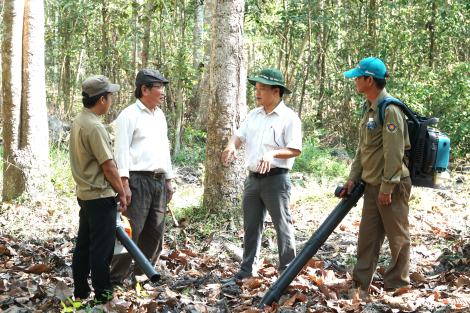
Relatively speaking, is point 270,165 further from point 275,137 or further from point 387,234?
point 387,234

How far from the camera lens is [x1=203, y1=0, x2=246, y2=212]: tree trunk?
5895 mm

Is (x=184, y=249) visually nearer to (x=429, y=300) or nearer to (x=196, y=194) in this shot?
(x=196, y=194)

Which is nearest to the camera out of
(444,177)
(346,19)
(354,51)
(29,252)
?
(444,177)

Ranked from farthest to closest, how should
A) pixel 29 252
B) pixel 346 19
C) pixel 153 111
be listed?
pixel 346 19
pixel 29 252
pixel 153 111

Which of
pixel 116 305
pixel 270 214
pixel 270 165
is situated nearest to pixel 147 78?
pixel 270 165

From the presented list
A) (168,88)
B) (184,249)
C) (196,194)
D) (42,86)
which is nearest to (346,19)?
(168,88)

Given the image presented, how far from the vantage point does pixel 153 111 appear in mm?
4395

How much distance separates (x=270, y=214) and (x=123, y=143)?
1.57 meters

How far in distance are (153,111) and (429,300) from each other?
303 centimetres

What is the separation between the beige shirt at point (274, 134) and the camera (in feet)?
13.9

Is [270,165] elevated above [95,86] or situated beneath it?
situated beneath

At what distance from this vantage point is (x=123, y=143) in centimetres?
409

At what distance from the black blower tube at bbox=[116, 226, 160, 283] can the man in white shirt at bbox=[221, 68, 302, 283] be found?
0.98m

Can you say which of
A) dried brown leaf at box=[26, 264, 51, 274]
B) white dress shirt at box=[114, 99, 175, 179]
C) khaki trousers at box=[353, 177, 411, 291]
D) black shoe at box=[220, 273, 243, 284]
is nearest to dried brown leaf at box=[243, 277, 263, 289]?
black shoe at box=[220, 273, 243, 284]
